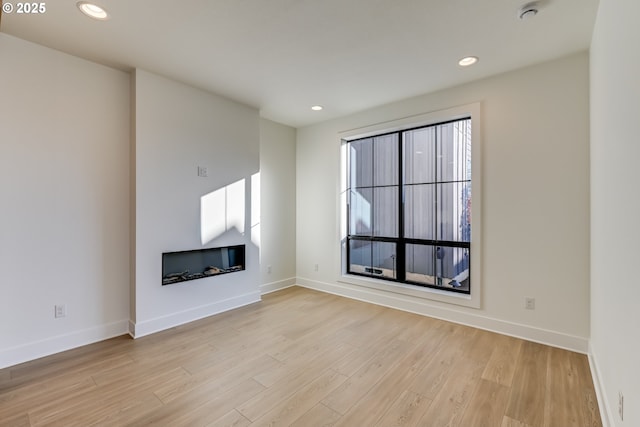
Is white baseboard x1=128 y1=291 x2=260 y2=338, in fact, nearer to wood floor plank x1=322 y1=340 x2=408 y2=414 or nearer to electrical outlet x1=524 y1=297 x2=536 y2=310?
wood floor plank x1=322 y1=340 x2=408 y2=414

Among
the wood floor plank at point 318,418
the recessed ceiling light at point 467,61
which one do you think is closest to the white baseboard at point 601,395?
the wood floor plank at point 318,418

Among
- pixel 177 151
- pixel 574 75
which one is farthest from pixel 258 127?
pixel 574 75

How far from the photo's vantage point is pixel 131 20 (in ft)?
7.09

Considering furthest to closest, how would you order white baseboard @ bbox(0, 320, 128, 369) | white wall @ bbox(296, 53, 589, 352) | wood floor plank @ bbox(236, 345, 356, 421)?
white wall @ bbox(296, 53, 589, 352), white baseboard @ bbox(0, 320, 128, 369), wood floor plank @ bbox(236, 345, 356, 421)

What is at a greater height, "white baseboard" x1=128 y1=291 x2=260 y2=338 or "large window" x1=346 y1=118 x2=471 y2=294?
"large window" x1=346 y1=118 x2=471 y2=294

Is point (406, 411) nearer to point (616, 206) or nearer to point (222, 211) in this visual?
point (616, 206)

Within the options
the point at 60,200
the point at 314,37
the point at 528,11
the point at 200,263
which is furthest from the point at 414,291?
the point at 60,200

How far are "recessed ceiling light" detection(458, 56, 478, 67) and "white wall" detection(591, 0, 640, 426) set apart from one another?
0.83m

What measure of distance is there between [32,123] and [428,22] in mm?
3431

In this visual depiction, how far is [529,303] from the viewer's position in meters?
2.83

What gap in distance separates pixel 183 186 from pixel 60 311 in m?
1.60

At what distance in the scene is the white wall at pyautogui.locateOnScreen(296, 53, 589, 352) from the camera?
2588 mm

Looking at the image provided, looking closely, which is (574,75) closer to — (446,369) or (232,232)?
(446,369)

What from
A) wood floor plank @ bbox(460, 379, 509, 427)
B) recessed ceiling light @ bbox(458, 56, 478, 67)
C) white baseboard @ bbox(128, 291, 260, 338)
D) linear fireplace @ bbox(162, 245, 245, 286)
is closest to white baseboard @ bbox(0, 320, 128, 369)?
white baseboard @ bbox(128, 291, 260, 338)
